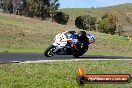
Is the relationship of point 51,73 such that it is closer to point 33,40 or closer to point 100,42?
point 33,40

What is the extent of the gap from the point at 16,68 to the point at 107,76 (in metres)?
8.38

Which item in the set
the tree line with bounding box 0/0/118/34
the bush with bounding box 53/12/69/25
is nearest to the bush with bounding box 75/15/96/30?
the tree line with bounding box 0/0/118/34

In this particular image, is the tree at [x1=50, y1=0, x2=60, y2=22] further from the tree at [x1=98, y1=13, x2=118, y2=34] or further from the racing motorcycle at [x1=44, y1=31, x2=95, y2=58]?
the racing motorcycle at [x1=44, y1=31, x2=95, y2=58]

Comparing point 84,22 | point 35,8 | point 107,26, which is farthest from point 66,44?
point 84,22

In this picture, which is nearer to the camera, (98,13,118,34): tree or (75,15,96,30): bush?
(98,13,118,34): tree

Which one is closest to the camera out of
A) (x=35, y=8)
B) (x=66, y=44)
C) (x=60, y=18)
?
(x=66, y=44)

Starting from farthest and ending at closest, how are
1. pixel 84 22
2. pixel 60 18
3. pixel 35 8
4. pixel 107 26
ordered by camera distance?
pixel 84 22
pixel 107 26
pixel 60 18
pixel 35 8

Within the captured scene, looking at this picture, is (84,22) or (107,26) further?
(84,22)

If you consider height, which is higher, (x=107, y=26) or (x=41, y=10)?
(x=41, y=10)

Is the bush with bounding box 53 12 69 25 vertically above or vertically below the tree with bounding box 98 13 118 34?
above

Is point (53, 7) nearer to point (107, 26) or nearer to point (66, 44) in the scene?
point (107, 26)

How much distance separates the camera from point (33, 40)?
2064 inches

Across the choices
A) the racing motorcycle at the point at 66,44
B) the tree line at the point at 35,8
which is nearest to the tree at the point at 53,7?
the tree line at the point at 35,8

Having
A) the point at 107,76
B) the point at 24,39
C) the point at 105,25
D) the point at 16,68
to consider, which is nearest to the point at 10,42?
the point at 24,39
